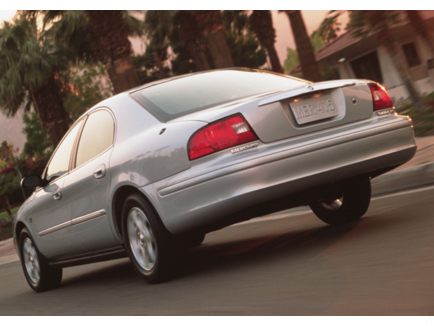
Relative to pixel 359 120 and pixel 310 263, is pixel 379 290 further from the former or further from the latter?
pixel 359 120

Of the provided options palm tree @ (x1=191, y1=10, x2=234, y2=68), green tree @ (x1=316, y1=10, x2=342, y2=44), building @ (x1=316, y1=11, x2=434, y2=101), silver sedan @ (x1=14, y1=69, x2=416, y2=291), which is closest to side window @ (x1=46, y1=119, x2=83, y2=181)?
silver sedan @ (x1=14, y1=69, x2=416, y2=291)

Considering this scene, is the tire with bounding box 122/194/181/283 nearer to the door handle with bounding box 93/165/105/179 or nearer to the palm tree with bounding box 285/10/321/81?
the door handle with bounding box 93/165/105/179

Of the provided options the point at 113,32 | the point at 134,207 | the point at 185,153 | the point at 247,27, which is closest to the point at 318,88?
the point at 185,153

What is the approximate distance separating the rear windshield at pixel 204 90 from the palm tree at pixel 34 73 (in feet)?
68.4

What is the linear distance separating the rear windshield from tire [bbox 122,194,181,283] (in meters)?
0.68

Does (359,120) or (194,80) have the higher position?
(194,80)

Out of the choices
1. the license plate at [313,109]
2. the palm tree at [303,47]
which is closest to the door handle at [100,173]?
the license plate at [313,109]

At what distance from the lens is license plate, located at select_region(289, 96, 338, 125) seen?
5609 mm

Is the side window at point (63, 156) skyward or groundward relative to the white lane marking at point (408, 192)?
skyward

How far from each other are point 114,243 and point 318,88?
1998mm

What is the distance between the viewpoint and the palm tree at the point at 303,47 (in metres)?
23.1

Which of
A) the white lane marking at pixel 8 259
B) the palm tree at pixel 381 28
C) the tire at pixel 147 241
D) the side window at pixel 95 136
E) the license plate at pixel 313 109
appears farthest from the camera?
the palm tree at pixel 381 28

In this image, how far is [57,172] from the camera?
7324 millimetres

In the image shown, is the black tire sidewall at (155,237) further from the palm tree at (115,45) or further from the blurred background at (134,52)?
the palm tree at (115,45)
